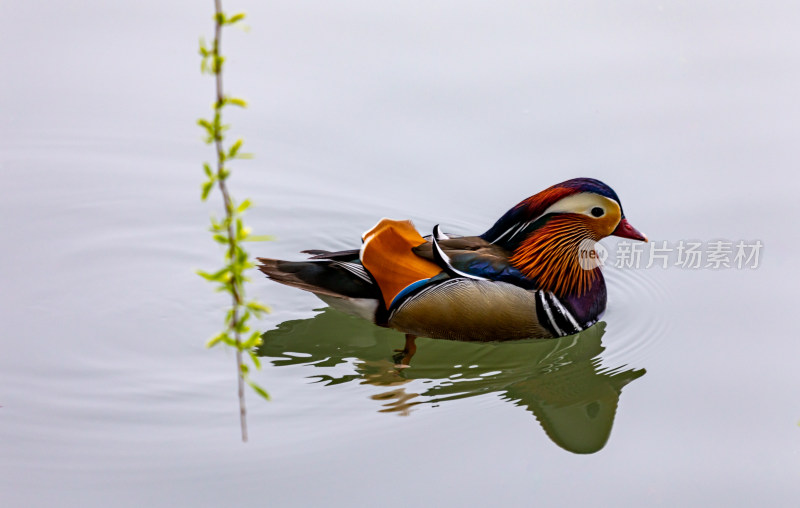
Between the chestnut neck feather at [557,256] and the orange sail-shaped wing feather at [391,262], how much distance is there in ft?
1.78

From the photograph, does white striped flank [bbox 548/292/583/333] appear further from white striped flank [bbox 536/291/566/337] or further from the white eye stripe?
the white eye stripe

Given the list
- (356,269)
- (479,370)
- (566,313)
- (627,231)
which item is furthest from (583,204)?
(356,269)

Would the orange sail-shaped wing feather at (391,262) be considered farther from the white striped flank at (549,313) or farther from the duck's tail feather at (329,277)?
the white striped flank at (549,313)

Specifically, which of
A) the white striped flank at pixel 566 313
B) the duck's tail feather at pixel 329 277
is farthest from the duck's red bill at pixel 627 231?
the duck's tail feather at pixel 329 277

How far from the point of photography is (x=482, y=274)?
5984 mm

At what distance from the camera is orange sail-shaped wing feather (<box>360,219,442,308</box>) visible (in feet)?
19.6

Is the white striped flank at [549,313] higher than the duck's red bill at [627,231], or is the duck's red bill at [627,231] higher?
the duck's red bill at [627,231]

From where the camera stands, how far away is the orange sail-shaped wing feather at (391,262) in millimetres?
5961

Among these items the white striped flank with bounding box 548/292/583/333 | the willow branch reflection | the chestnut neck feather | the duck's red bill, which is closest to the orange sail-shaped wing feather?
the willow branch reflection

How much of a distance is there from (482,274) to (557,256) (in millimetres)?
499

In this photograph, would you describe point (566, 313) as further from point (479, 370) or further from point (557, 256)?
point (479, 370)

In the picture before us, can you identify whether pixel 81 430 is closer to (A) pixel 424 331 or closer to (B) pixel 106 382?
(B) pixel 106 382

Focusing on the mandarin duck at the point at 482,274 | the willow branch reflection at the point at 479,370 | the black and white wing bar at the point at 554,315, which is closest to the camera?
the willow branch reflection at the point at 479,370

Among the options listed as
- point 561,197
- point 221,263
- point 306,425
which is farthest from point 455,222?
point 306,425
